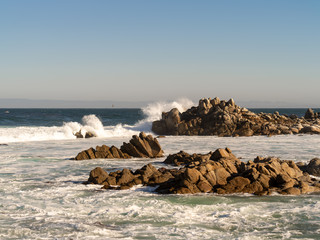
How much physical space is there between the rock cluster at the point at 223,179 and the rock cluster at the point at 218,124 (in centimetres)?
2921

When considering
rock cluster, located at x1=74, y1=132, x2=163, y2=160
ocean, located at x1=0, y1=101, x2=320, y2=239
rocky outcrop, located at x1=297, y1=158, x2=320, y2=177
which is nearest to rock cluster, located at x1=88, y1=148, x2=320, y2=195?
ocean, located at x1=0, y1=101, x2=320, y2=239

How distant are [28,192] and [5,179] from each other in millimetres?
3668

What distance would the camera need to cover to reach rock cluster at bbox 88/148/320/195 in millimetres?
16297

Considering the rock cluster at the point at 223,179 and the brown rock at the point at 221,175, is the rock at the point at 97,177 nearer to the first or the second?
the rock cluster at the point at 223,179

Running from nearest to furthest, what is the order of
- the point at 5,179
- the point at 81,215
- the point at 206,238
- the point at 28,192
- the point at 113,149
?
the point at 206,238, the point at 81,215, the point at 28,192, the point at 5,179, the point at 113,149

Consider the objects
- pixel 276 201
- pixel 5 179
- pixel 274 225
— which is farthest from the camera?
pixel 5 179

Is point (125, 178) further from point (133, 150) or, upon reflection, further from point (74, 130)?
point (74, 130)

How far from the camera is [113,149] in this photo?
2802cm

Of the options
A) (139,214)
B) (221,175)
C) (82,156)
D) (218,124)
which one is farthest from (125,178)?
(218,124)

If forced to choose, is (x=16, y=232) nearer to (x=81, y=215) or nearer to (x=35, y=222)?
(x=35, y=222)

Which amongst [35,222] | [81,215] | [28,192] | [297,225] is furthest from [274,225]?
Result: [28,192]

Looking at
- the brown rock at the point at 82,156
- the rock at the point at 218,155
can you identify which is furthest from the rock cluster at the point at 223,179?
the brown rock at the point at 82,156

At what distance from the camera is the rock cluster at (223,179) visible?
1630 cm

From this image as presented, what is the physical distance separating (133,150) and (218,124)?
22.5m
